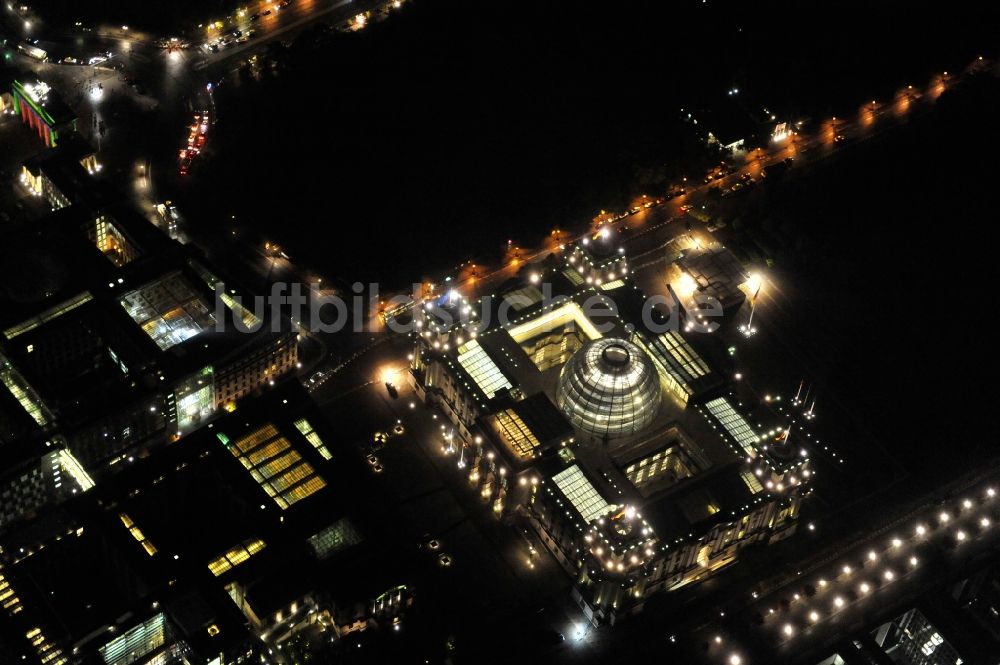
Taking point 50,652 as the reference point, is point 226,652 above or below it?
below

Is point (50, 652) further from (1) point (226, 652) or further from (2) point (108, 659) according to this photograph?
(1) point (226, 652)

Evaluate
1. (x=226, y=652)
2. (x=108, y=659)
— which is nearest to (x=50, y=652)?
(x=108, y=659)
